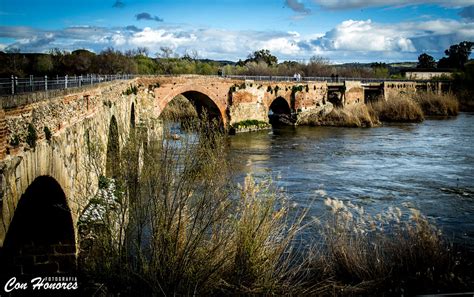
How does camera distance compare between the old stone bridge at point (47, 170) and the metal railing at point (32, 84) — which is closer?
the old stone bridge at point (47, 170)

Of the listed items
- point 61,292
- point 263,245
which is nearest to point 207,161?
point 263,245

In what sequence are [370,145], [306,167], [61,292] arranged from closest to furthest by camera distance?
1. [61,292]
2. [306,167]
3. [370,145]

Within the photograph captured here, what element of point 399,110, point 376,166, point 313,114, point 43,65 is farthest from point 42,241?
point 399,110

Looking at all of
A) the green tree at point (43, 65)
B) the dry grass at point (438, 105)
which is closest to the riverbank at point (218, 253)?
the green tree at point (43, 65)

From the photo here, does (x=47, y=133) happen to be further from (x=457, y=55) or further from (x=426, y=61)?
(x=426, y=61)

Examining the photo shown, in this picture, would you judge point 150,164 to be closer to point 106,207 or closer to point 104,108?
point 106,207

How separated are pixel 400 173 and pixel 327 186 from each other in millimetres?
4156

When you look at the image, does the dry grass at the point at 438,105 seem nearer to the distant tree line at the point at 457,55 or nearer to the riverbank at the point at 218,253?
the riverbank at the point at 218,253

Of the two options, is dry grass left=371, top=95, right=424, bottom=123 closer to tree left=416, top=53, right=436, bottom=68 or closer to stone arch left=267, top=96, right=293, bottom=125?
stone arch left=267, top=96, right=293, bottom=125

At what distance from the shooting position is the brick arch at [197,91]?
104 ft

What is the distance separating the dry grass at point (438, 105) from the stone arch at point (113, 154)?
122 feet

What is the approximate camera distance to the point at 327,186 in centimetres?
1830

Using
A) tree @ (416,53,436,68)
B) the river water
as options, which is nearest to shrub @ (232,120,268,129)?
the river water

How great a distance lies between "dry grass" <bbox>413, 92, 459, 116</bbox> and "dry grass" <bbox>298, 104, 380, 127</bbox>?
26.3 ft
